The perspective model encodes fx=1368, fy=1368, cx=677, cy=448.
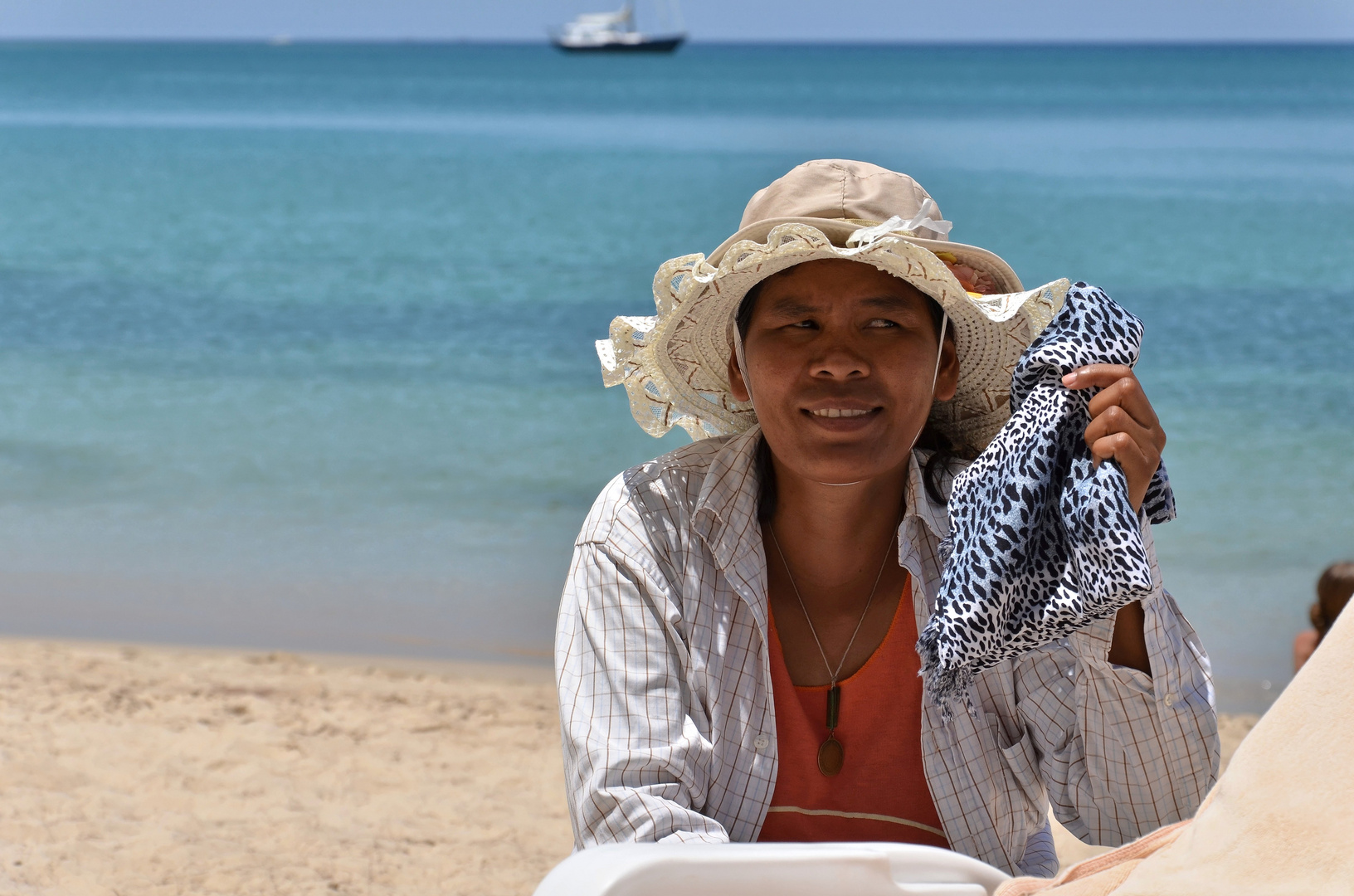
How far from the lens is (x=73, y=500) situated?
7547 mm

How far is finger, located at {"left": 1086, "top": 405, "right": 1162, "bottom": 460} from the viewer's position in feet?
5.49

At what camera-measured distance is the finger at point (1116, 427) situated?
167cm

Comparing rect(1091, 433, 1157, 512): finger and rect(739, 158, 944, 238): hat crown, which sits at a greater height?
rect(739, 158, 944, 238): hat crown

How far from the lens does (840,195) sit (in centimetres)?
213

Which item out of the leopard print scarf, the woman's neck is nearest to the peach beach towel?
the leopard print scarf

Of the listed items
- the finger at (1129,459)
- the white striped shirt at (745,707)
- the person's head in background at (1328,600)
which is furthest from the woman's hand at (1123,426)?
the person's head in background at (1328,600)

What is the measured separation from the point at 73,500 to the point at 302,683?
330cm

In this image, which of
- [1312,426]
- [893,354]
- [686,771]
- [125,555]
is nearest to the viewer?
[686,771]

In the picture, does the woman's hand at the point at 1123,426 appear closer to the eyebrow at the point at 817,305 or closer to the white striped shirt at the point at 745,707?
the white striped shirt at the point at 745,707

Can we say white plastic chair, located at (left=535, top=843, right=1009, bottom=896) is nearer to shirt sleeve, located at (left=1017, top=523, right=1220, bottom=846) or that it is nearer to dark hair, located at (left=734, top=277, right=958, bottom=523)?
shirt sleeve, located at (left=1017, top=523, right=1220, bottom=846)

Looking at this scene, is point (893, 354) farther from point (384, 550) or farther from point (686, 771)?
point (384, 550)

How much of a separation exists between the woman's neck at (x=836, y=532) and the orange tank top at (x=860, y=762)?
0.53 feet

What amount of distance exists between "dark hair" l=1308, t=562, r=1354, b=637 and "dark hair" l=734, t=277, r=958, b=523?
2.56 metres

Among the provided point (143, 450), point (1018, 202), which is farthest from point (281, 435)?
point (1018, 202)
